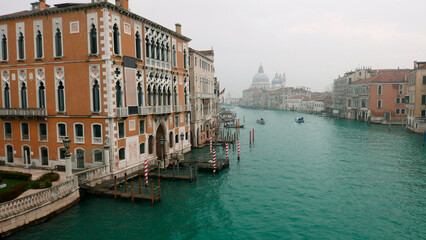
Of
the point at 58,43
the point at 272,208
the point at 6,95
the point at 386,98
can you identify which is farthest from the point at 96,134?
the point at 386,98

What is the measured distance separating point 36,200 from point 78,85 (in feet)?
31.7

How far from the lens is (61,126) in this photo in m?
24.3

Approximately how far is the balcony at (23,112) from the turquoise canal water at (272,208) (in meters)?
8.39

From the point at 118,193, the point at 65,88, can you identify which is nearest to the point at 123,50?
the point at 65,88

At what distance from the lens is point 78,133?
78.0ft

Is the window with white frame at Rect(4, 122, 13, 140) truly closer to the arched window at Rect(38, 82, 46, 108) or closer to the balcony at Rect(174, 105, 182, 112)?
the arched window at Rect(38, 82, 46, 108)

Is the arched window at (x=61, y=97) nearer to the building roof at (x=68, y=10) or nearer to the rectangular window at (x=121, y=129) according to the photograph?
the rectangular window at (x=121, y=129)

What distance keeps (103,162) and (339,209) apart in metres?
17.0

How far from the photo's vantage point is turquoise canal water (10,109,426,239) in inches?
664

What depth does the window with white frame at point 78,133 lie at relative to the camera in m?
23.6

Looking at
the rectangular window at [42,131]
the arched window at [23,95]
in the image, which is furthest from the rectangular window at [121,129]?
the arched window at [23,95]

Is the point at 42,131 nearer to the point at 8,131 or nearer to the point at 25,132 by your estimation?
the point at 25,132

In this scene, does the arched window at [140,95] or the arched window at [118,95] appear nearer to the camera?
the arched window at [118,95]

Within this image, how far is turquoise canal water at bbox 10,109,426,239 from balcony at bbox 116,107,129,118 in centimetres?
613
